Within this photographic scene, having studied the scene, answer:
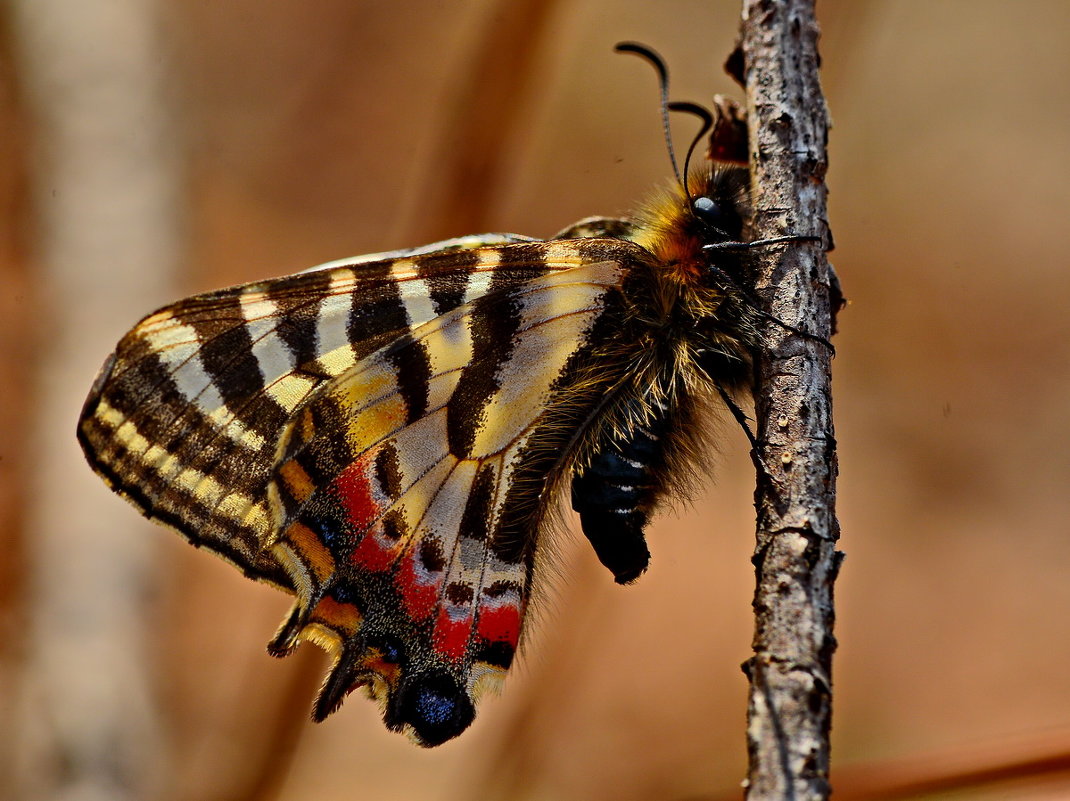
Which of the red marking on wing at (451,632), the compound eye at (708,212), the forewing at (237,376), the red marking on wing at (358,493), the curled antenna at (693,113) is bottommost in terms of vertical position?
the red marking on wing at (451,632)

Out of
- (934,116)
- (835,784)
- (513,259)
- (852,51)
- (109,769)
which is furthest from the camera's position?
(934,116)

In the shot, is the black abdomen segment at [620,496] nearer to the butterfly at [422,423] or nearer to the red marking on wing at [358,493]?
the butterfly at [422,423]

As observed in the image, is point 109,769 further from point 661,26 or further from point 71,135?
point 661,26

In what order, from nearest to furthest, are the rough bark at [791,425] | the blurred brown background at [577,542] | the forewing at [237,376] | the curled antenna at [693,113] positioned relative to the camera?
the rough bark at [791,425], the forewing at [237,376], the curled antenna at [693,113], the blurred brown background at [577,542]

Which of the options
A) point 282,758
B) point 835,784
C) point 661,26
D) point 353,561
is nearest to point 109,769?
point 282,758

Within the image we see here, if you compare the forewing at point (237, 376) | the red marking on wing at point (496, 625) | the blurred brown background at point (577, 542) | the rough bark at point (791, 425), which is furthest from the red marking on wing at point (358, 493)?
the blurred brown background at point (577, 542)

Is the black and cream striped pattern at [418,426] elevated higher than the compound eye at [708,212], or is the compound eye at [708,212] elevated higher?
the compound eye at [708,212]

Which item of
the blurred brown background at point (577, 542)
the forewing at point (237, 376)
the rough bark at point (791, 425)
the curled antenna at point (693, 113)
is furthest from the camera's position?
the blurred brown background at point (577, 542)
